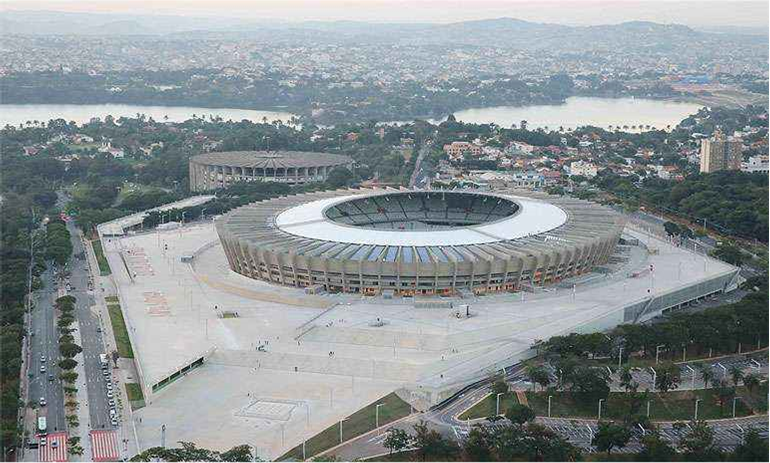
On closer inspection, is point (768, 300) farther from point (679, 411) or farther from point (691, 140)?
point (691, 140)

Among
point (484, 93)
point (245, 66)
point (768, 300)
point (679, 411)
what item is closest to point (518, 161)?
point (768, 300)

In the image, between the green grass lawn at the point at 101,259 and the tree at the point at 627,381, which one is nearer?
the tree at the point at 627,381

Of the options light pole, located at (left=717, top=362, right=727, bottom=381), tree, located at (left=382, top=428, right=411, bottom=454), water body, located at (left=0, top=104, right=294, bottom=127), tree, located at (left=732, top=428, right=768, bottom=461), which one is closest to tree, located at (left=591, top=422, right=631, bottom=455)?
tree, located at (left=732, top=428, right=768, bottom=461)

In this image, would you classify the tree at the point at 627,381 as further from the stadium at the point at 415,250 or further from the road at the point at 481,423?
the stadium at the point at 415,250

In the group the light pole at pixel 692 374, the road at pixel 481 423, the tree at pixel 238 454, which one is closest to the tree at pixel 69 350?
the tree at pixel 238 454

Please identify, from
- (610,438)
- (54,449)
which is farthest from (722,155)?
(54,449)

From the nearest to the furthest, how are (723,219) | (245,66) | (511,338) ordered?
(511,338)
(723,219)
(245,66)
